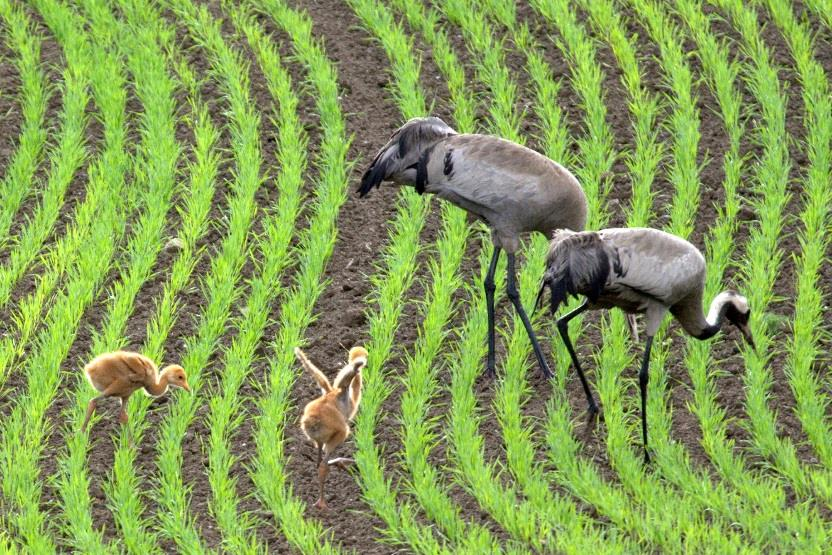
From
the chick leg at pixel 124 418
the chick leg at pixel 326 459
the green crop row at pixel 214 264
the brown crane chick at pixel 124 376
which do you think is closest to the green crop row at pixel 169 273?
the chick leg at pixel 124 418

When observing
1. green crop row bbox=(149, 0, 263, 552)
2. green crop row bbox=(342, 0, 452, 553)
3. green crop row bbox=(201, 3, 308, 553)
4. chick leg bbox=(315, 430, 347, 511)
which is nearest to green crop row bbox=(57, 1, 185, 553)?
green crop row bbox=(149, 0, 263, 552)

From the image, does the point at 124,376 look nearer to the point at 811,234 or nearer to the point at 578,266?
the point at 578,266

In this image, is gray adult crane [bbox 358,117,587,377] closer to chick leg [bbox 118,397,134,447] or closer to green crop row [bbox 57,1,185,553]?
green crop row [bbox 57,1,185,553]

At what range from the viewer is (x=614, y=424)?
8.44 m

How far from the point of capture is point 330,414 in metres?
7.70

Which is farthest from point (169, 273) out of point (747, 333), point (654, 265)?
point (747, 333)

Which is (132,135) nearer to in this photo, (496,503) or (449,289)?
(449,289)

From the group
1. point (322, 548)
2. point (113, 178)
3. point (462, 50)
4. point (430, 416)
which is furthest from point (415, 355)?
point (462, 50)

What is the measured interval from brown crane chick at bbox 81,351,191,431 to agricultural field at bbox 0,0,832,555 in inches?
9.7

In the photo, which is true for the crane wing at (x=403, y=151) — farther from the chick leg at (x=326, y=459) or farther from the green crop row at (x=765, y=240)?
the green crop row at (x=765, y=240)

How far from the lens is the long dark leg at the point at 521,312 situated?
908 cm

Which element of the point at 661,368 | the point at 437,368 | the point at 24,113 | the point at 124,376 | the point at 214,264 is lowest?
the point at 661,368

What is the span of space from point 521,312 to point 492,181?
84 centimetres

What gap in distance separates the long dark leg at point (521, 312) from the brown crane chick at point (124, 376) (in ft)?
6.86
